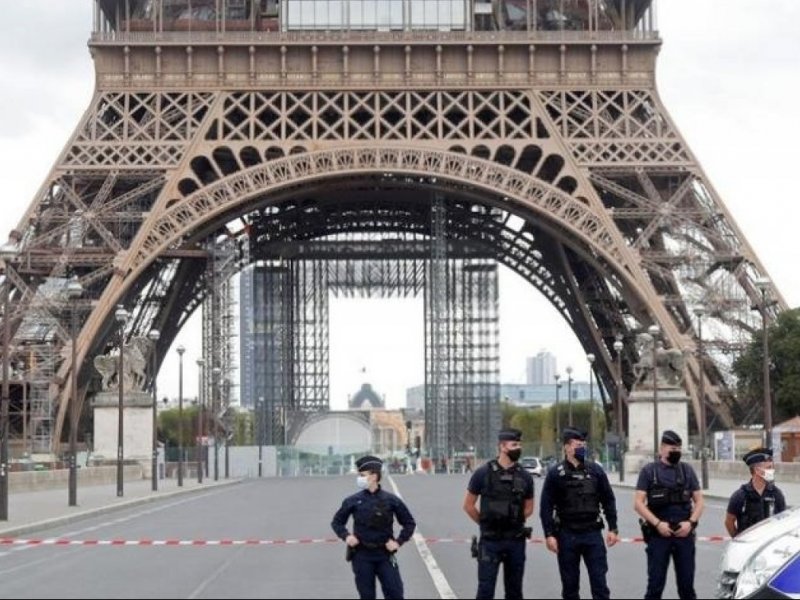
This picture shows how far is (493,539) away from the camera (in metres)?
12.1

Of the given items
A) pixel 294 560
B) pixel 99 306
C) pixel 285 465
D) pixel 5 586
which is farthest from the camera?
pixel 285 465

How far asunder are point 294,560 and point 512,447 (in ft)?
30.7

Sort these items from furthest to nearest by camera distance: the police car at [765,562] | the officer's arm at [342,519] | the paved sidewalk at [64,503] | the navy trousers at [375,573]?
the paved sidewalk at [64,503]
the officer's arm at [342,519]
the navy trousers at [375,573]
the police car at [765,562]

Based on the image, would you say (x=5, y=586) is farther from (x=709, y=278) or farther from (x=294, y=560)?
(x=709, y=278)

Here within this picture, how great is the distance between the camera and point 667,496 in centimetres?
1275

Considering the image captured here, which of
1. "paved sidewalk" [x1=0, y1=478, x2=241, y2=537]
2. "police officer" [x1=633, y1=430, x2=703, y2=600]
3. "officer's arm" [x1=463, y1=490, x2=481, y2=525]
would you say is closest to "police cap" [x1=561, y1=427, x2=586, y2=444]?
"police officer" [x1=633, y1=430, x2=703, y2=600]

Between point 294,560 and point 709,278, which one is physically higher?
point 709,278

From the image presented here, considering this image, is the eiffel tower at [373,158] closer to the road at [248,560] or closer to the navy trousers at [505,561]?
the road at [248,560]

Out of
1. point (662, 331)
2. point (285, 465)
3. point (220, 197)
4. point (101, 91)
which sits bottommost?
point (285, 465)

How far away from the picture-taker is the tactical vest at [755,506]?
1388 centimetres

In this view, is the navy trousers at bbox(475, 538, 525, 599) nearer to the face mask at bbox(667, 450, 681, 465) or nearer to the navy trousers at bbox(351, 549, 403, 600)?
the navy trousers at bbox(351, 549, 403, 600)

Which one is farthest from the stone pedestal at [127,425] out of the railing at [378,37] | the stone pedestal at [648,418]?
the stone pedestal at [648,418]

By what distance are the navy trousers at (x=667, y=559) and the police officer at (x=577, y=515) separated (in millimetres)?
426

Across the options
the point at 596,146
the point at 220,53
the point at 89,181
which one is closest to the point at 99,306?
the point at 89,181
